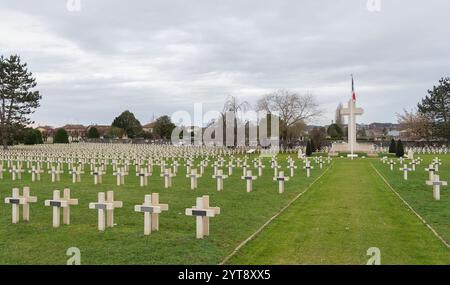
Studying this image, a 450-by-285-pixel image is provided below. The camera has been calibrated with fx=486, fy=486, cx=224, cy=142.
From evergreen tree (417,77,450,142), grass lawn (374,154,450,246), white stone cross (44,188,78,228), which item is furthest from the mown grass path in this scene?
evergreen tree (417,77,450,142)

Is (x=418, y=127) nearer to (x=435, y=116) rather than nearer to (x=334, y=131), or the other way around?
(x=435, y=116)

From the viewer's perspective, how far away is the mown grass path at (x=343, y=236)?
712 centimetres

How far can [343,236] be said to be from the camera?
28.5 ft

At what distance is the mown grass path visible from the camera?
7.12 m

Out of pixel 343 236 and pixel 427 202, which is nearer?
pixel 343 236

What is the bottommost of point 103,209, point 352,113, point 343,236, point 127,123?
point 343,236

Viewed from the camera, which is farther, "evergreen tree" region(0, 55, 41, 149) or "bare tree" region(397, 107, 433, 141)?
"bare tree" region(397, 107, 433, 141)

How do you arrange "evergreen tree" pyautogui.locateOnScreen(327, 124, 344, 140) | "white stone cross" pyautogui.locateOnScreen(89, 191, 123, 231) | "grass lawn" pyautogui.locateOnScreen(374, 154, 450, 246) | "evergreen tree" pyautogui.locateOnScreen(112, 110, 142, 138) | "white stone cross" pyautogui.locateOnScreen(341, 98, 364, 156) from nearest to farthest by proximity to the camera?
"white stone cross" pyautogui.locateOnScreen(89, 191, 123, 231) → "grass lawn" pyautogui.locateOnScreen(374, 154, 450, 246) → "white stone cross" pyautogui.locateOnScreen(341, 98, 364, 156) → "evergreen tree" pyautogui.locateOnScreen(327, 124, 344, 140) → "evergreen tree" pyautogui.locateOnScreen(112, 110, 142, 138)

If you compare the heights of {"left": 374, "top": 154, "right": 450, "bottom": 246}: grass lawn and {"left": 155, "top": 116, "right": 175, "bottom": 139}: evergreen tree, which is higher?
{"left": 155, "top": 116, "right": 175, "bottom": 139}: evergreen tree

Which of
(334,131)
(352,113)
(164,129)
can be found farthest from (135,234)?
(334,131)

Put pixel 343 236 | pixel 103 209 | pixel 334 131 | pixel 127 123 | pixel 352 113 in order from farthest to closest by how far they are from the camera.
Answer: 1. pixel 127 123
2. pixel 334 131
3. pixel 352 113
4. pixel 103 209
5. pixel 343 236

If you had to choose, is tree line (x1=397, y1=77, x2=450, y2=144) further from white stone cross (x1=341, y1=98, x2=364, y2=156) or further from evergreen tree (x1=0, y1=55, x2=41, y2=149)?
evergreen tree (x1=0, y1=55, x2=41, y2=149)

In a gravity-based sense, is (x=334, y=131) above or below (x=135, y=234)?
above

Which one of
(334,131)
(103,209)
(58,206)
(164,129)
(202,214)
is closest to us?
(202,214)
